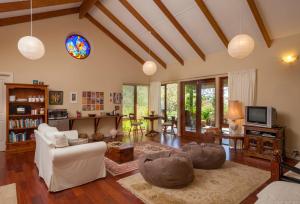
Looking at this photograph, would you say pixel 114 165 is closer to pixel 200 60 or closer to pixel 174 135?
pixel 174 135

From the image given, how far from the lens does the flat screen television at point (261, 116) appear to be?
13.5 ft

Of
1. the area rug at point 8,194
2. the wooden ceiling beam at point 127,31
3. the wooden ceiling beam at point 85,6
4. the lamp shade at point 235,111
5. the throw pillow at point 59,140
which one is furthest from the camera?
the wooden ceiling beam at point 127,31

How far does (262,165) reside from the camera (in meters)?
3.77

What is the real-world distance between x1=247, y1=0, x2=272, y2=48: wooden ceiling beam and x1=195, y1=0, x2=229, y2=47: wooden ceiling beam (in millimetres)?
910

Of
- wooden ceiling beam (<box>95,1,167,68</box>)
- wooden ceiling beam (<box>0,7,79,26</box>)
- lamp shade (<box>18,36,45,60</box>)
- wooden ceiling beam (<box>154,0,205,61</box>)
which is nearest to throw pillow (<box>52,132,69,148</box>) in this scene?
lamp shade (<box>18,36,45,60</box>)

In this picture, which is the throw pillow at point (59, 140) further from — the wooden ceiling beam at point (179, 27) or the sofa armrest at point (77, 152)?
the wooden ceiling beam at point (179, 27)

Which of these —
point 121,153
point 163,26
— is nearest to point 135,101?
point 163,26

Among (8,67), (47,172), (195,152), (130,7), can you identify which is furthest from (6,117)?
(195,152)

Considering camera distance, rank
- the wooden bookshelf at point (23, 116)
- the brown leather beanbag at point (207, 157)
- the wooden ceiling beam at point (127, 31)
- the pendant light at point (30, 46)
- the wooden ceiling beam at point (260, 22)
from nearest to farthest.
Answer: the pendant light at point (30, 46) < the brown leather beanbag at point (207, 157) < the wooden ceiling beam at point (260, 22) < the wooden bookshelf at point (23, 116) < the wooden ceiling beam at point (127, 31)

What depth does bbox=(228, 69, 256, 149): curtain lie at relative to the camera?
4859 millimetres

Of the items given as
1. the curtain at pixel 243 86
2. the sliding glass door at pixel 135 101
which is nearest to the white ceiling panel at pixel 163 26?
the curtain at pixel 243 86

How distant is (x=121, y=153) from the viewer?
12.6 feet

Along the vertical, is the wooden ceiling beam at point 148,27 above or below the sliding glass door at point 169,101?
above

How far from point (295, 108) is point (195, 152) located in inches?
112
